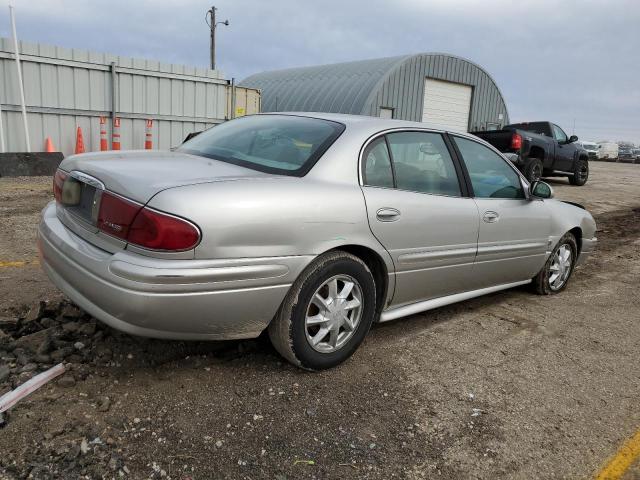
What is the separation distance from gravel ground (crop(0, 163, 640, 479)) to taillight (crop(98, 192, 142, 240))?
801 millimetres

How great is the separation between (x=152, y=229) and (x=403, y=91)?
2040 centimetres

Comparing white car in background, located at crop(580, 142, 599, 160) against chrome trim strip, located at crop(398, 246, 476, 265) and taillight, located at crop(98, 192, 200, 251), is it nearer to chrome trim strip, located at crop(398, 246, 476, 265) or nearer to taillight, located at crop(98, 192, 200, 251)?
chrome trim strip, located at crop(398, 246, 476, 265)

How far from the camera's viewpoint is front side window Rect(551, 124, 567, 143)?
15.5 m

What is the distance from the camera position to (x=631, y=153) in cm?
4272

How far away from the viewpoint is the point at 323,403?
282 cm

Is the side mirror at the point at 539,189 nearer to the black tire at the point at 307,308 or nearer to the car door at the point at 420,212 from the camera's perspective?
the car door at the point at 420,212

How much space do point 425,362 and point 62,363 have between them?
2064 millimetres

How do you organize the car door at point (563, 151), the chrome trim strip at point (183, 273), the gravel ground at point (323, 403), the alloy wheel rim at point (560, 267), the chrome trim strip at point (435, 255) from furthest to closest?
the car door at point (563, 151)
the alloy wheel rim at point (560, 267)
the chrome trim strip at point (435, 255)
the chrome trim strip at point (183, 273)
the gravel ground at point (323, 403)

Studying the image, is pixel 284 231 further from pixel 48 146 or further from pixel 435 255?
pixel 48 146

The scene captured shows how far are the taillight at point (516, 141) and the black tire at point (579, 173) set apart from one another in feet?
11.1

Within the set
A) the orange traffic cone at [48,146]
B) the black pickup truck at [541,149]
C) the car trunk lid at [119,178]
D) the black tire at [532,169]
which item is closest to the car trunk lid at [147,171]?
the car trunk lid at [119,178]

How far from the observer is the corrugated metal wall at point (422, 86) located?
824 inches

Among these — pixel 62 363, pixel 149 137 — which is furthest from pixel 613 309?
pixel 149 137

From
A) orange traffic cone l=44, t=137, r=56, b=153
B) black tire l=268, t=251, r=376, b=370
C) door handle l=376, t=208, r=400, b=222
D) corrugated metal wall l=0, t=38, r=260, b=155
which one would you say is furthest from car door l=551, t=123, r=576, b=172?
black tire l=268, t=251, r=376, b=370
